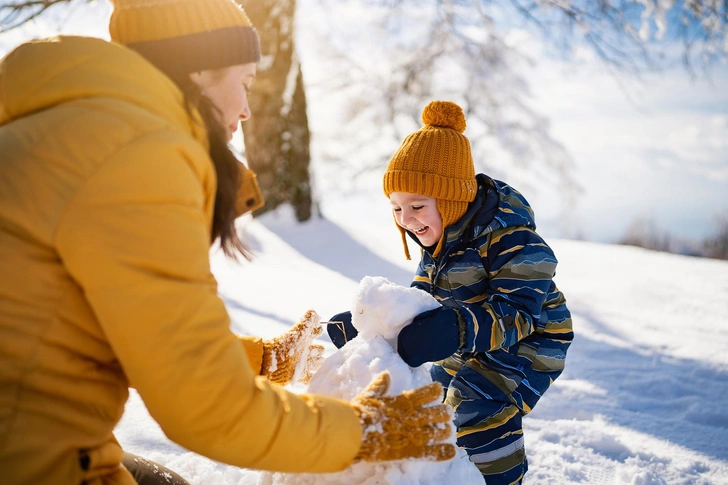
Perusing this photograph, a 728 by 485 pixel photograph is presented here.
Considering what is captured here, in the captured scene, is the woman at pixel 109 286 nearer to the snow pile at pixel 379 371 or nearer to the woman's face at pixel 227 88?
the woman's face at pixel 227 88

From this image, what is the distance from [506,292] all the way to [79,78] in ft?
4.85

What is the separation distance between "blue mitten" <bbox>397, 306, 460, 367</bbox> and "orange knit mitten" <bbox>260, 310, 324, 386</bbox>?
36 centimetres

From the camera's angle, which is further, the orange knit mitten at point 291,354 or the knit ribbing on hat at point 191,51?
the orange knit mitten at point 291,354

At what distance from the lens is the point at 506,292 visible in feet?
6.40

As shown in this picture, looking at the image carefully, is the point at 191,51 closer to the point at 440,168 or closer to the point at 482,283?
the point at 440,168

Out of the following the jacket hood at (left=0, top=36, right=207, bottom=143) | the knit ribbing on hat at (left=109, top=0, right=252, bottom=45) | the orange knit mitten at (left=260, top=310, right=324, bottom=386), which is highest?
the knit ribbing on hat at (left=109, top=0, right=252, bottom=45)

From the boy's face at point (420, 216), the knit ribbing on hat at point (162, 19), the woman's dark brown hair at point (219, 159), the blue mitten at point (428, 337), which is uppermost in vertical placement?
the knit ribbing on hat at point (162, 19)

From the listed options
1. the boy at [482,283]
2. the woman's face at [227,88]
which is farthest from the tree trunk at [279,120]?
the woman's face at [227,88]

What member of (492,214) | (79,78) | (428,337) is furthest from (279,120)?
(79,78)

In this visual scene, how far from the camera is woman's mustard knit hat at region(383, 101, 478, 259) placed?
7.02 ft

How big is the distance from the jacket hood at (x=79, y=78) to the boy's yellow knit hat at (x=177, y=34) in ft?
0.41

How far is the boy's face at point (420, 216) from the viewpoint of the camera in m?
2.20

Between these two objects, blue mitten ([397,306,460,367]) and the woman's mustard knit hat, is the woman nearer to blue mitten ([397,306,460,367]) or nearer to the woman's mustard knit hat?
blue mitten ([397,306,460,367])

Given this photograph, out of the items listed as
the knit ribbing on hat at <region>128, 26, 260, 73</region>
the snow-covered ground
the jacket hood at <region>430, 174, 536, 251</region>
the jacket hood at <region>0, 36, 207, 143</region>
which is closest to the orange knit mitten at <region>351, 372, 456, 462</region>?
the snow-covered ground
